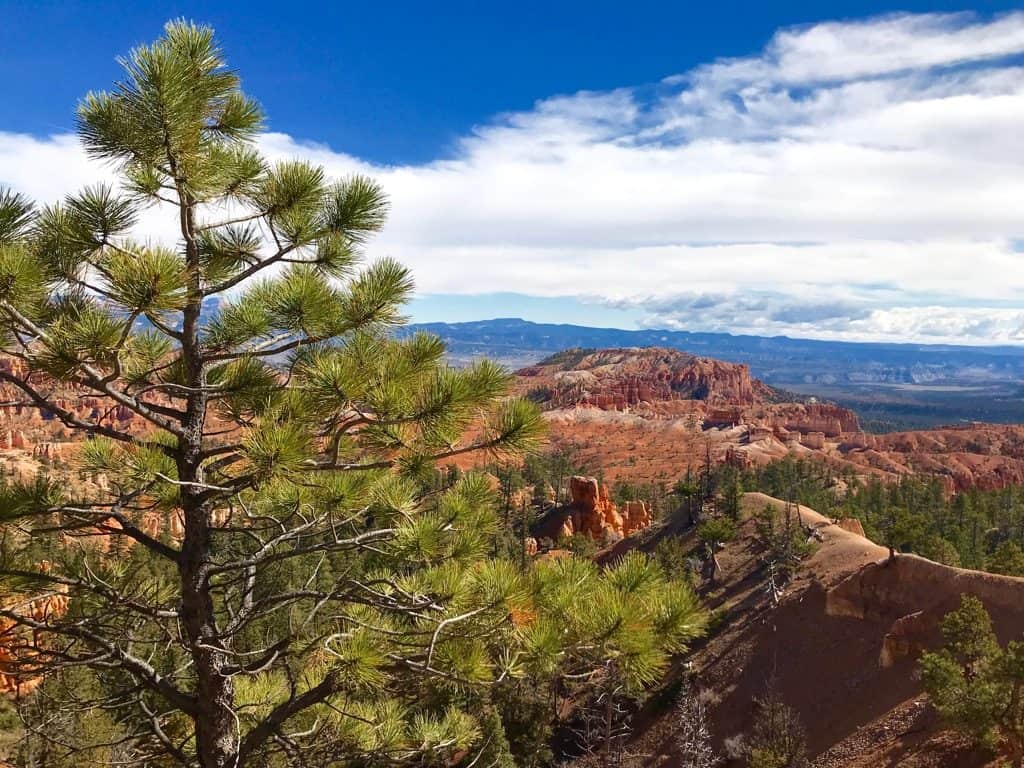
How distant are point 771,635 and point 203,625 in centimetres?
3159

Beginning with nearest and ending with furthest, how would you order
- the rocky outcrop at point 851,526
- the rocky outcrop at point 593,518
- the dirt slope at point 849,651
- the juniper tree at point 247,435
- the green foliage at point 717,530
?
the juniper tree at point 247,435, the dirt slope at point 849,651, the green foliage at point 717,530, the rocky outcrop at point 851,526, the rocky outcrop at point 593,518

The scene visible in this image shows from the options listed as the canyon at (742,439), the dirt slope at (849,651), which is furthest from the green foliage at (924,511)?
the canyon at (742,439)

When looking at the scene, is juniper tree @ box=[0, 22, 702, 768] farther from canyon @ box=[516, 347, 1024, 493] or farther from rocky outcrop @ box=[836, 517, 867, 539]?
canyon @ box=[516, 347, 1024, 493]

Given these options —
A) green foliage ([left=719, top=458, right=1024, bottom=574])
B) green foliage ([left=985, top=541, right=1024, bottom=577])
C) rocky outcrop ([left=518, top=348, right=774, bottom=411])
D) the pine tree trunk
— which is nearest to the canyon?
rocky outcrop ([left=518, top=348, right=774, bottom=411])

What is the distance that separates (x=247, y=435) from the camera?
356 centimetres

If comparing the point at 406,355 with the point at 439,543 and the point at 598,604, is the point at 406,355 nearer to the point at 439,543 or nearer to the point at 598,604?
the point at 439,543

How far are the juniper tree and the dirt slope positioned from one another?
20.2 m

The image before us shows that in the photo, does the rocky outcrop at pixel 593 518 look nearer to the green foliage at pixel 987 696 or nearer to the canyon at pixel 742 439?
the canyon at pixel 742 439

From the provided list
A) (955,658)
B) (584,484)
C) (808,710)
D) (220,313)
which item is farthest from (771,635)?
(220,313)

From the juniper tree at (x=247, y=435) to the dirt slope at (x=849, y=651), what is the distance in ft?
66.4

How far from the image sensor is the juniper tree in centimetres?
362

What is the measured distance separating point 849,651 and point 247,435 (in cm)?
3062

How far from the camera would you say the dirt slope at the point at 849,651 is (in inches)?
832

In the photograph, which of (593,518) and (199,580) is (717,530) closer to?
(593,518)
